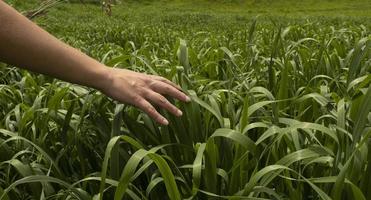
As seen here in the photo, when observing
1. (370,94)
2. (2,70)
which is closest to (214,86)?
(370,94)

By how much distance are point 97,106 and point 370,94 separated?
3.68 feet

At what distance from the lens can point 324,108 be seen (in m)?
2.00

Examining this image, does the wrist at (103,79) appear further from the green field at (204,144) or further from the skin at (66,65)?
the green field at (204,144)

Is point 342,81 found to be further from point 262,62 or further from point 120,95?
point 120,95

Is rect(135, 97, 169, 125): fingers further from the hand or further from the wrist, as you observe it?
the wrist

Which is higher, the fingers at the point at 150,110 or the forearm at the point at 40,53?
the forearm at the point at 40,53

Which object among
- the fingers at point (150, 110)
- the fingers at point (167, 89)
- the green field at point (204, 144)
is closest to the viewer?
the green field at point (204, 144)

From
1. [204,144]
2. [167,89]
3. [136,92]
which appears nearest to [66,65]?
[136,92]

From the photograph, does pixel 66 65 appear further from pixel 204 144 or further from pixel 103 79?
pixel 204 144

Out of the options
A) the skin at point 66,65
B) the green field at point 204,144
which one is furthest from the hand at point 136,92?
the green field at point 204,144

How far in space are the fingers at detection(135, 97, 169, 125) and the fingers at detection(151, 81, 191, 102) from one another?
4.0 inches

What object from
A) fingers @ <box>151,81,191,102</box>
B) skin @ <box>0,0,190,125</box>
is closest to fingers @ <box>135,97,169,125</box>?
skin @ <box>0,0,190,125</box>

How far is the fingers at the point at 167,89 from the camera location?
5.61ft

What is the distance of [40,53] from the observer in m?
1.55
